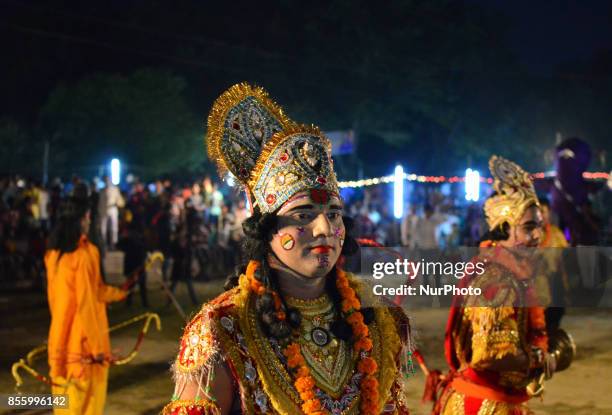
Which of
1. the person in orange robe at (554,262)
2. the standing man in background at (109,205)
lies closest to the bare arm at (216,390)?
the person in orange robe at (554,262)

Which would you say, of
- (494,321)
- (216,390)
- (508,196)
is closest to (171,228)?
(508,196)

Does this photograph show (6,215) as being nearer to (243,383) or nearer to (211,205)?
(211,205)

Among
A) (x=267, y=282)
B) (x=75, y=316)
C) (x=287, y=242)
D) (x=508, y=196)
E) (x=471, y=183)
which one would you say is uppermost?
(x=471, y=183)

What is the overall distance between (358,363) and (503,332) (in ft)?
6.50

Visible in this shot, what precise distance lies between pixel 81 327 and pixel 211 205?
1609cm

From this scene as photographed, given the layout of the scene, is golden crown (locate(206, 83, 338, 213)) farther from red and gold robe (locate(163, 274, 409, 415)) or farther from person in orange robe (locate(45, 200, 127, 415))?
person in orange robe (locate(45, 200, 127, 415))

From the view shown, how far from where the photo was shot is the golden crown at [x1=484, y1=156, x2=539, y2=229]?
544 centimetres

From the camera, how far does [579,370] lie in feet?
32.1

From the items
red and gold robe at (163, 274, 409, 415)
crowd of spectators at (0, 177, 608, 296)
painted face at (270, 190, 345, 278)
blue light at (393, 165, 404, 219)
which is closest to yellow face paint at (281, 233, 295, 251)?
painted face at (270, 190, 345, 278)

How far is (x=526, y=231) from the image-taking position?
17.7ft

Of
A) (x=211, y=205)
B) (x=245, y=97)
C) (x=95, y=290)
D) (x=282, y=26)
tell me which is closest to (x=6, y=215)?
(x=211, y=205)

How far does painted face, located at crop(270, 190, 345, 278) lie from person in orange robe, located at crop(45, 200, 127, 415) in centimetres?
414

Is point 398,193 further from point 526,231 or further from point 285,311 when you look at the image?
point 285,311

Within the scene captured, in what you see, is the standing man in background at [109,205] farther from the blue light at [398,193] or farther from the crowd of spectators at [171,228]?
the blue light at [398,193]
